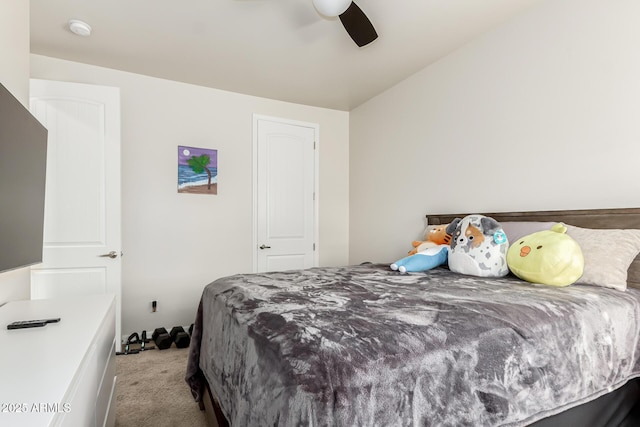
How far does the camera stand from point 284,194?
3.87 meters

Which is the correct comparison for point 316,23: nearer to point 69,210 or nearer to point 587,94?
point 587,94

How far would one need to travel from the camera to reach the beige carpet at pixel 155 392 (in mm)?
1794

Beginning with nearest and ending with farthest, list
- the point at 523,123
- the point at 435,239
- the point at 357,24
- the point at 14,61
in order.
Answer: the point at 14,61
the point at 357,24
the point at 523,123
the point at 435,239

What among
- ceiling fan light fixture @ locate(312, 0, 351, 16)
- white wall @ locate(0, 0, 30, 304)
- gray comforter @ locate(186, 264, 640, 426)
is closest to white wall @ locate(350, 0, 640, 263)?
gray comforter @ locate(186, 264, 640, 426)

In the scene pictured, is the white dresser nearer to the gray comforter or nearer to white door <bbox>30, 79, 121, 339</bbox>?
the gray comforter

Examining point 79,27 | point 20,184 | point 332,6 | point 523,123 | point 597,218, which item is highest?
point 79,27

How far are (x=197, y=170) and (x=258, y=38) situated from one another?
148cm

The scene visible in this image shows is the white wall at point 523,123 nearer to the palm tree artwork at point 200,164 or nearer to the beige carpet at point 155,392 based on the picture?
the palm tree artwork at point 200,164

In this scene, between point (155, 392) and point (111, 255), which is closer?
point (155, 392)

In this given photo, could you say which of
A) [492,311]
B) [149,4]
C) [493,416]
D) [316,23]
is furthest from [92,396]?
[316,23]

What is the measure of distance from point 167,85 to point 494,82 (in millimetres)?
3003

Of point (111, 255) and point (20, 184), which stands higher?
point (20, 184)

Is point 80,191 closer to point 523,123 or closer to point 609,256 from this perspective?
point 523,123

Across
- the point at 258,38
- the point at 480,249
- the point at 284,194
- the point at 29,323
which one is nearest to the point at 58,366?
the point at 29,323
